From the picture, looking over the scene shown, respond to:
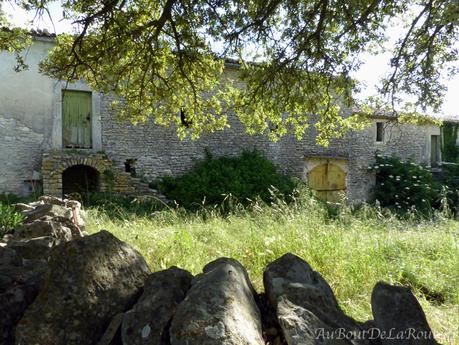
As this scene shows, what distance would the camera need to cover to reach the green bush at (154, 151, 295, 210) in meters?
13.9

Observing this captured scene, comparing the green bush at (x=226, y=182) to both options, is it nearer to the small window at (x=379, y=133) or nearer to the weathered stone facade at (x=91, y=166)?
the weathered stone facade at (x=91, y=166)

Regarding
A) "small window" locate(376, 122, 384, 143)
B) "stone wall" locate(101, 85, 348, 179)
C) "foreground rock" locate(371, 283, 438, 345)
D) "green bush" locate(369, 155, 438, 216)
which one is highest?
"small window" locate(376, 122, 384, 143)

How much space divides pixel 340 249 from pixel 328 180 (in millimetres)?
14069

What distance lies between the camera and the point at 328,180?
18781 mm

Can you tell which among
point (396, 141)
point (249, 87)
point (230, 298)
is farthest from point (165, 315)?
point (396, 141)

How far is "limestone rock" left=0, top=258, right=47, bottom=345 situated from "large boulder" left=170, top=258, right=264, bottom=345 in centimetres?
93

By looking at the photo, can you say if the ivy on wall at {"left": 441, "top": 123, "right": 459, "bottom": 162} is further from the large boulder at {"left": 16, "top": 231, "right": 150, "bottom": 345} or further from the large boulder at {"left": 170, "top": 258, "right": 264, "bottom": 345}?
the large boulder at {"left": 16, "top": 231, "right": 150, "bottom": 345}

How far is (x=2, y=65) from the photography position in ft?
40.4

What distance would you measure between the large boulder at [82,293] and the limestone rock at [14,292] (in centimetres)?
17

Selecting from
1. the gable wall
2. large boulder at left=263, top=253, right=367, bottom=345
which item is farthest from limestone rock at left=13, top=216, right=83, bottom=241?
the gable wall

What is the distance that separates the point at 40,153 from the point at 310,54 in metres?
9.96

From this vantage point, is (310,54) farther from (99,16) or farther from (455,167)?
(455,167)

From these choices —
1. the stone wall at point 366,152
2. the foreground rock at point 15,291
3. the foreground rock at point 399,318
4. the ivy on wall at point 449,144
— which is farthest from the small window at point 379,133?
the foreground rock at point 15,291

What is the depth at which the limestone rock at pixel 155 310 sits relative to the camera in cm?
203
